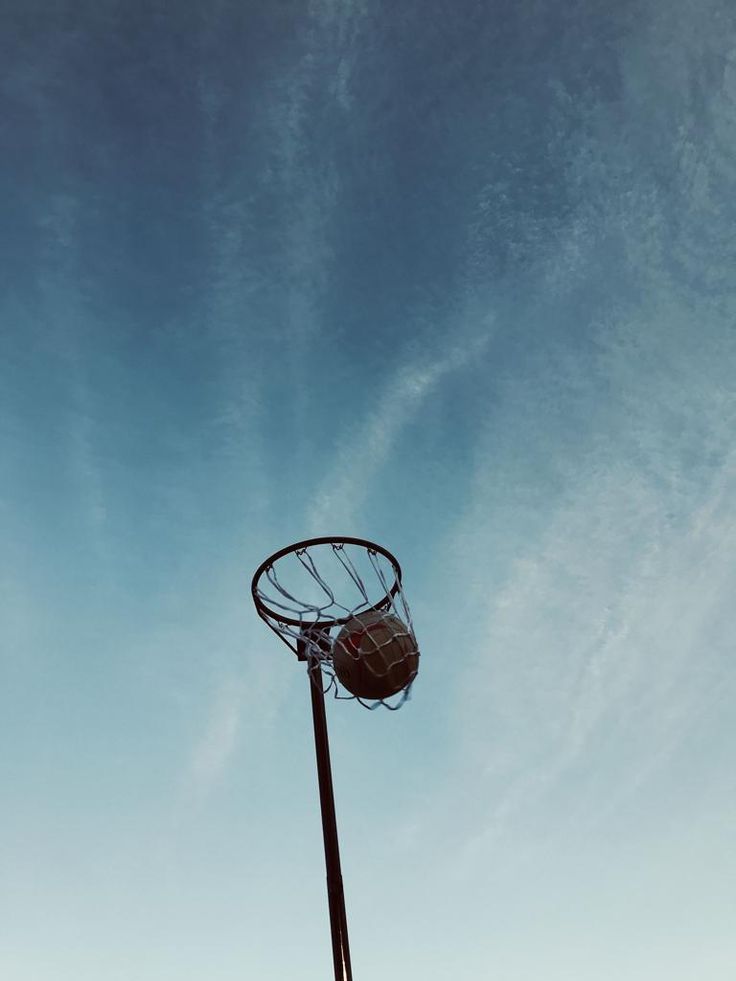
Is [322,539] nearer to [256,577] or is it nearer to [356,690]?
[256,577]

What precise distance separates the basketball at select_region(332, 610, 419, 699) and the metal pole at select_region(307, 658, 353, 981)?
64cm

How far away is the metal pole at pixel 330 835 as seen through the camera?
7.20 meters

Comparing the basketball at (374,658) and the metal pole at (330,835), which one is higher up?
the basketball at (374,658)

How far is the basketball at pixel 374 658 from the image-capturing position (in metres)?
7.93

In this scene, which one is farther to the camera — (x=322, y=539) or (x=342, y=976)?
(x=322, y=539)

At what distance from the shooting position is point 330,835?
25.9ft

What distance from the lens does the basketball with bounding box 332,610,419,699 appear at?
7926 millimetres

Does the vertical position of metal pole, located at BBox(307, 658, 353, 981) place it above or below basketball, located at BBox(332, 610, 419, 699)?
below

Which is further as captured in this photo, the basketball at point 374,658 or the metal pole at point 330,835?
the basketball at point 374,658

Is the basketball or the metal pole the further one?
the basketball

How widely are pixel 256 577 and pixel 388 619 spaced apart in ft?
6.15

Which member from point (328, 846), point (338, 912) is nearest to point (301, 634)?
point (328, 846)

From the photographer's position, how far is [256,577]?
30.7 ft

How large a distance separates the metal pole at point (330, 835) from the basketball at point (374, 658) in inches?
25.3
